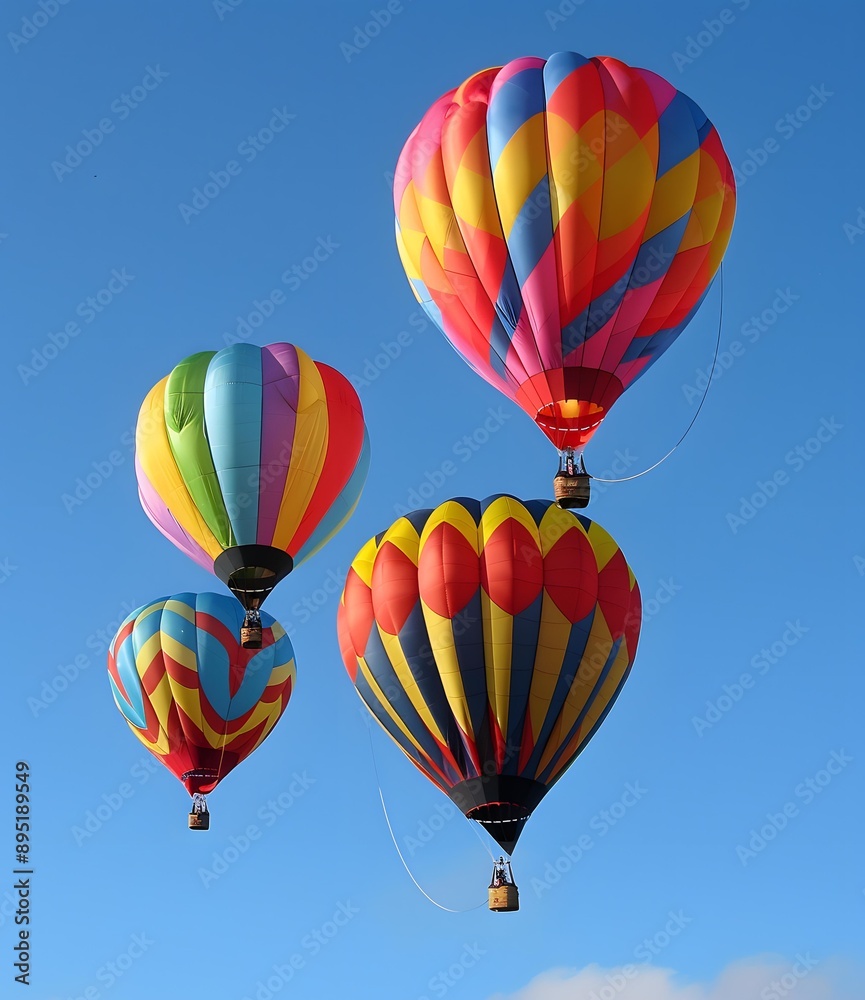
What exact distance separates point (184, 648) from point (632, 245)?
8.84 m

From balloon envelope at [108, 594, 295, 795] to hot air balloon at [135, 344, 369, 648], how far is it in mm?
3390

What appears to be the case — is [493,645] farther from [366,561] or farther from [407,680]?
[366,561]

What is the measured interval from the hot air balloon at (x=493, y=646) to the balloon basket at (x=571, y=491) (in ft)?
3.10

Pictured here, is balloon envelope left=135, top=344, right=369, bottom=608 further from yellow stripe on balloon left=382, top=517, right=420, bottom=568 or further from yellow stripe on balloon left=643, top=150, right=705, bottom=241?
yellow stripe on balloon left=643, top=150, right=705, bottom=241

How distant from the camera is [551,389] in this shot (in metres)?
22.3

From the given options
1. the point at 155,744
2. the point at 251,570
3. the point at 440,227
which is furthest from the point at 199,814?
the point at 440,227

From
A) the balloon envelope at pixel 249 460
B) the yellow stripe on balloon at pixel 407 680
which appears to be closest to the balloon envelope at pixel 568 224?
the balloon envelope at pixel 249 460

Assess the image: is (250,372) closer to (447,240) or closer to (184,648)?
(447,240)

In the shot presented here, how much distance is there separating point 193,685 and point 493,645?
21.4 feet

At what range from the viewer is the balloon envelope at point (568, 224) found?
22.1 metres

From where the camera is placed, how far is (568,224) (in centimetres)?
2206

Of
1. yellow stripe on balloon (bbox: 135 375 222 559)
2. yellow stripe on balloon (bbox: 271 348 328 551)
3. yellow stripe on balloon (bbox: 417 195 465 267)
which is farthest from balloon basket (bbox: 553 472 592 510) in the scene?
yellow stripe on balloon (bbox: 135 375 222 559)

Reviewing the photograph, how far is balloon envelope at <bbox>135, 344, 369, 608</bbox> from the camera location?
23.7 meters

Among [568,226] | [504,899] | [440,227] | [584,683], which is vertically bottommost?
[504,899]
